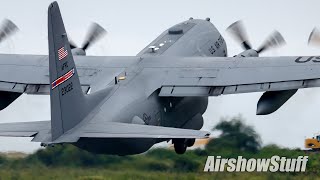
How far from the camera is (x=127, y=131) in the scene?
187 ft

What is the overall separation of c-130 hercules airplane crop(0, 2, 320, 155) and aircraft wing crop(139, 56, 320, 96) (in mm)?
50

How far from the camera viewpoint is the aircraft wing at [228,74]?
209 feet

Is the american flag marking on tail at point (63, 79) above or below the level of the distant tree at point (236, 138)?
above

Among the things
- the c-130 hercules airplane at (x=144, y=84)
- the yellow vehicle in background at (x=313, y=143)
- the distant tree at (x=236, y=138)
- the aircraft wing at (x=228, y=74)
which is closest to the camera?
the c-130 hercules airplane at (x=144, y=84)

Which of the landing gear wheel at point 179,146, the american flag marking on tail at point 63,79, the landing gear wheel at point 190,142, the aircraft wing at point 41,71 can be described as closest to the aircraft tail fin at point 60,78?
the american flag marking on tail at point 63,79

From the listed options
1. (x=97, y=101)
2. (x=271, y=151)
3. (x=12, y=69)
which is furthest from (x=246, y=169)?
(x=12, y=69)

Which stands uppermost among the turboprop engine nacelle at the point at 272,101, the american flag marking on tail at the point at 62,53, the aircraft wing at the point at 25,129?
the american flag marking on tail at the point at 62,53

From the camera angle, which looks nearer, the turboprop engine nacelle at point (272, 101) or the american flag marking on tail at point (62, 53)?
the american flag marking on tail at point (62, 53)

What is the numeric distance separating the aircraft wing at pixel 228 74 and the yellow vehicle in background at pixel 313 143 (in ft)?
19.8

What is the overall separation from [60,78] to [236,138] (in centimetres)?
1295

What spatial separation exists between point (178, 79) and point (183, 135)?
11.1 metres

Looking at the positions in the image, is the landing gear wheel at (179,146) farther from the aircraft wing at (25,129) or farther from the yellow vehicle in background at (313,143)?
the aircraft wing at (25,129)

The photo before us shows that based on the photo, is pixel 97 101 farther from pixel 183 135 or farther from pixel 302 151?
pixel 302 151

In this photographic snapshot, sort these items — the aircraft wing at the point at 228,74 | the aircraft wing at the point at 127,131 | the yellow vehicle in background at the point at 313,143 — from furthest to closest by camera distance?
the yellow vehicle in background at the point at 313,143 → the aircraft wing at the point at 228,74 → the aircraft wing at the point at 127,131
